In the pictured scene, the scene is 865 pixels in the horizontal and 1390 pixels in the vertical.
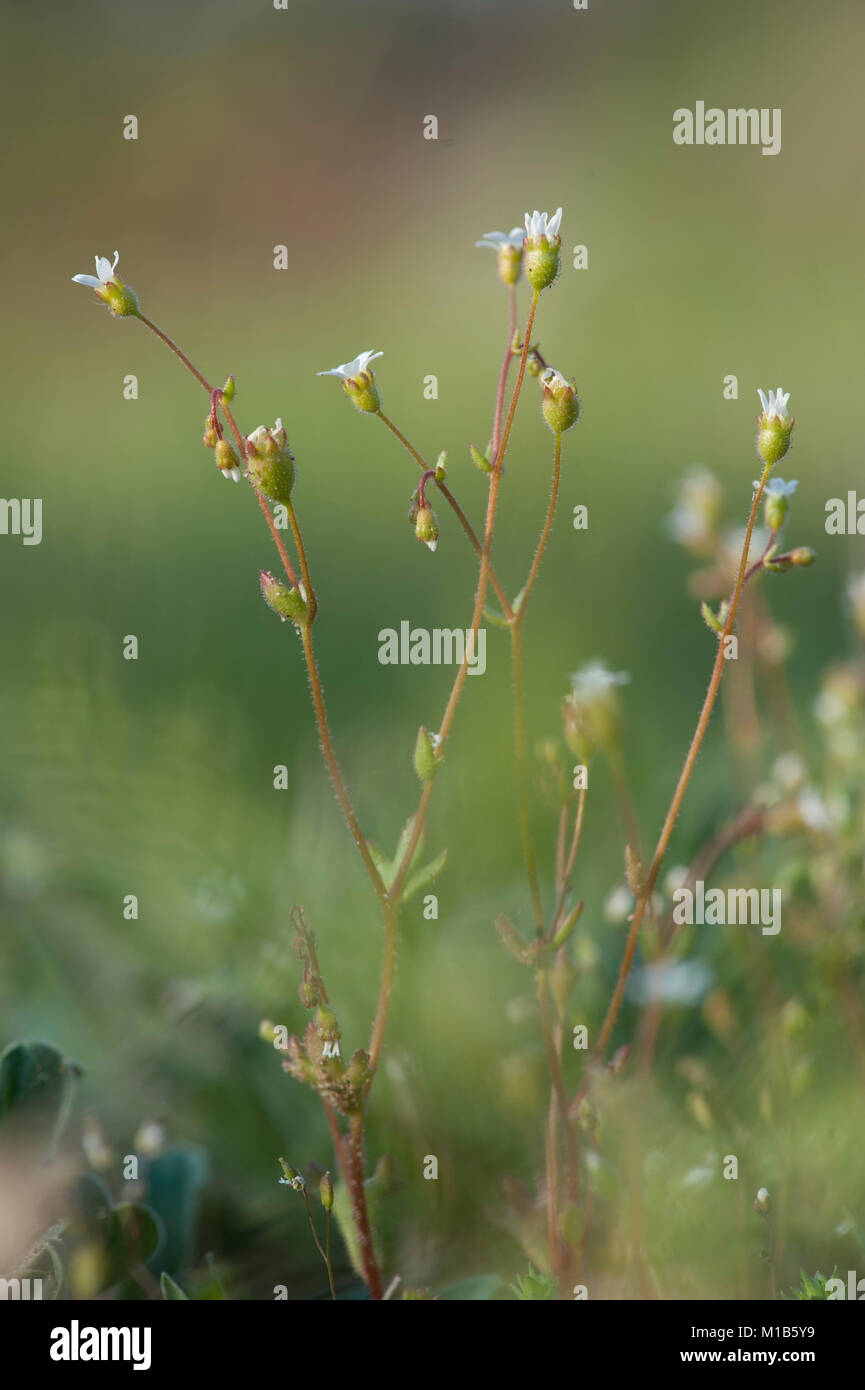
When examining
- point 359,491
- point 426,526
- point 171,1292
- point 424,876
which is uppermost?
point 359,491

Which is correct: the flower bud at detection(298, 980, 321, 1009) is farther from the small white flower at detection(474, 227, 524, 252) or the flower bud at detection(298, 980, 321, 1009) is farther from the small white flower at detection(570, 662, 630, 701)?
the small white flower at detection(474, 227, 524, 252)

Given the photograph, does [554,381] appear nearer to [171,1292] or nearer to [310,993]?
[310,993]

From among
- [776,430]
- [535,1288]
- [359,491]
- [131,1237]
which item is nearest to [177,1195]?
[131,1237]

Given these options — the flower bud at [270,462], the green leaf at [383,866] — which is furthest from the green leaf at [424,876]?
the flower bud at [270,462]

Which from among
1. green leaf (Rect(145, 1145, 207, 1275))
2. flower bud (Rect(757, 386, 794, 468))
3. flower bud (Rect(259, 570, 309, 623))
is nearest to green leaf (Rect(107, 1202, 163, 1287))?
green leaf (Rect(145, 1145, 207, 1275))

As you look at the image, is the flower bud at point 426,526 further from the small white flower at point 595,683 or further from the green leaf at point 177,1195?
the green leaf at point 177,1195
